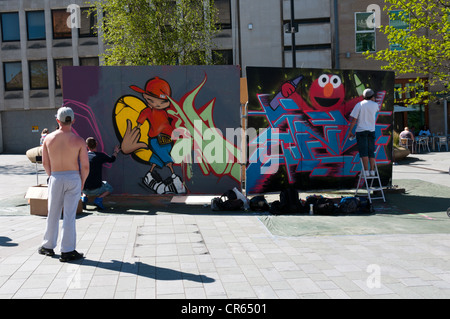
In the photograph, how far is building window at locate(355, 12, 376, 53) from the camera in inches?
1236

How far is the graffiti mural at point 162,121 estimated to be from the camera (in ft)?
32.0

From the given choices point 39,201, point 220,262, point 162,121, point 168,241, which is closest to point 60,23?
point 162,121

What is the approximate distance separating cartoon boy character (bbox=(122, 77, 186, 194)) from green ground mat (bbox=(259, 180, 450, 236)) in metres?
2.57

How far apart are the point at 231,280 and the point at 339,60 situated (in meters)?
29.4

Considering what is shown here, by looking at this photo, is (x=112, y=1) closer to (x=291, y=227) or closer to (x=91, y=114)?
(x=91, y=114)

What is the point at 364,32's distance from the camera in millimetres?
31547

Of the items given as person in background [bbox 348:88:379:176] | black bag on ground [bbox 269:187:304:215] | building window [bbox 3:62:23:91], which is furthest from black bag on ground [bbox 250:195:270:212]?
building window [bbox 3:62:23:91]

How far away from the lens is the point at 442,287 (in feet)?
14.4

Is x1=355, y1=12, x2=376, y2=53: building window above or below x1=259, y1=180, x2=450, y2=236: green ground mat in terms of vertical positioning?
above

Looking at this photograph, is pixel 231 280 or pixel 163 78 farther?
pixel 163 78

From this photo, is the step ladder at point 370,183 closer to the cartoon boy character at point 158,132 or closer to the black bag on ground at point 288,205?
the black bag on ground at point 288,205

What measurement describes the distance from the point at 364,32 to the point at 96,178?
27.2 m

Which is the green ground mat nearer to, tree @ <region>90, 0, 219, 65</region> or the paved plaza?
the paved plaza
